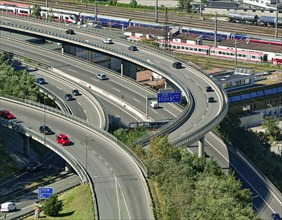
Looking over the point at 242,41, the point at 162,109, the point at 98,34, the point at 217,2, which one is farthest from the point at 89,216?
the point at 217,2

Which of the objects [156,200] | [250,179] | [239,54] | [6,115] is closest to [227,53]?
[239,54]

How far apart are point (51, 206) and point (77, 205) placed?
2.29 meters

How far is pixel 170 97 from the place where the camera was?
340 feet

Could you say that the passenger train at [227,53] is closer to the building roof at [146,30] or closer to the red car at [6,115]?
the building roof at [146,30]

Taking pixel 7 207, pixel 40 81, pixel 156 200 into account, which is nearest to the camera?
pixel 156 200

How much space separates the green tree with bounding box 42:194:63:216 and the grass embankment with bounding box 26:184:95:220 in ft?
1.42

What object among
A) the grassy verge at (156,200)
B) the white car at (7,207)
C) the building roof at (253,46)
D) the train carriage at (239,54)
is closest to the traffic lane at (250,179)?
the grassy verge at (156,200)

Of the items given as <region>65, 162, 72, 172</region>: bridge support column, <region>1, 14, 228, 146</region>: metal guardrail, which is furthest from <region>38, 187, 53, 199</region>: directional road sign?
<region>1, 14, 228, 146</region>: metal guardrail

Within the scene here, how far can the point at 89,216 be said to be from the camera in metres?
65.1

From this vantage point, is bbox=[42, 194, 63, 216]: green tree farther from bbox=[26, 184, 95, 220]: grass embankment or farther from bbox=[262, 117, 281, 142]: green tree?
bbox=[262, 117, 281, 142]: green tree

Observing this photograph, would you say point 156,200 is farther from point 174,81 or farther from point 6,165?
point 174,81

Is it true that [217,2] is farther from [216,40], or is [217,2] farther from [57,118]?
[57,118]

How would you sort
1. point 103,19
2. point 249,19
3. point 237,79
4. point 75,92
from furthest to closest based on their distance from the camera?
point 103,19
point 249,19
point 237,79
point 75,92

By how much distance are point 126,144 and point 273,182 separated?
74.5 ft
